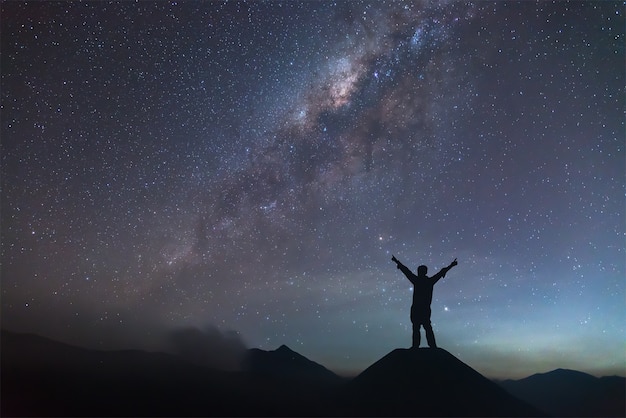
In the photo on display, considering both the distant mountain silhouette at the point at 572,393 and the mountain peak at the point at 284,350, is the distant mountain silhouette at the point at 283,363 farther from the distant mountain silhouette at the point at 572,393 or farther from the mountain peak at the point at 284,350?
the distant mountain silhouette at the point at 572,393

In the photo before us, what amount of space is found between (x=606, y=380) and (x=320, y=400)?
20.8 meters

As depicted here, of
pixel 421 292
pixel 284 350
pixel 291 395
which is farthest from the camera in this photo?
pixel 284 350

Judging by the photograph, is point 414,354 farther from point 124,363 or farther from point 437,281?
point 124,363

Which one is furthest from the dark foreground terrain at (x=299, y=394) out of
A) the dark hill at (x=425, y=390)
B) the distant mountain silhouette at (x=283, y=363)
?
the distant mountain silhouette at (x=283, y=363)

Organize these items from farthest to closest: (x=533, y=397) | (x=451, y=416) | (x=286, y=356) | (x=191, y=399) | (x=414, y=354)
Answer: (x=286, y=356)
(x=533, y=397)
(x=414, y=354)
(x=191, y=399)
(x=451, y=416)

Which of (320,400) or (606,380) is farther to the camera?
(606,380)

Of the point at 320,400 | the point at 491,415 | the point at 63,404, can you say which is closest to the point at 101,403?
the point at 63,404

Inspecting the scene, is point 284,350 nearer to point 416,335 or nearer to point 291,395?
point 291,395

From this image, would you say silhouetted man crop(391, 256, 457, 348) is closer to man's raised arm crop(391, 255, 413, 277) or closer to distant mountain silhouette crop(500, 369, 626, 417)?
man's raised arm crop(391, 255, 413, 277)

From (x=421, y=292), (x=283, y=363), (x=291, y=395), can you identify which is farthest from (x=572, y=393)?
(x=283, y=363)

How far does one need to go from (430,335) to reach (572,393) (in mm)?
15057

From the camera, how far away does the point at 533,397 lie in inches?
1096

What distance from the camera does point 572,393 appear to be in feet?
93.2

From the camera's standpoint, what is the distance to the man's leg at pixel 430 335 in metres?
19.2
